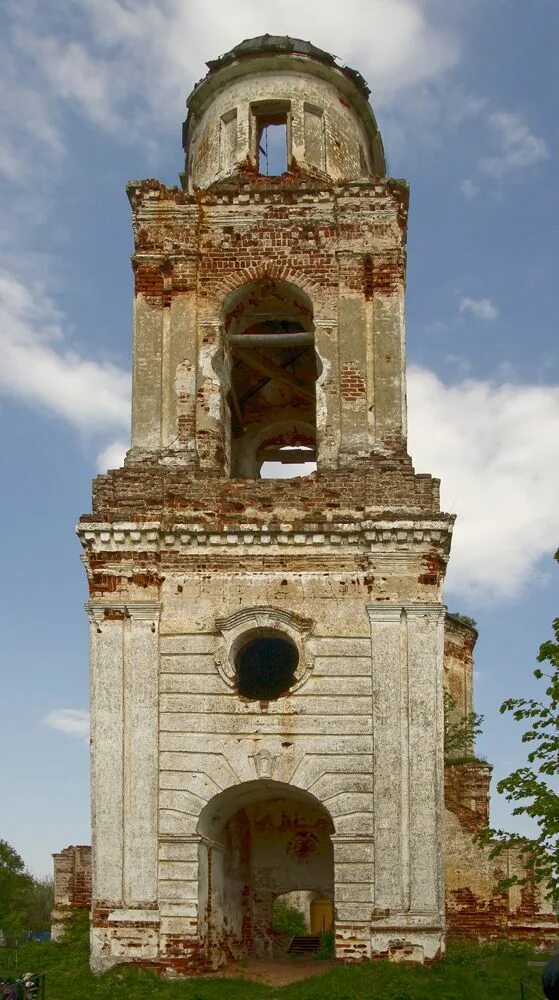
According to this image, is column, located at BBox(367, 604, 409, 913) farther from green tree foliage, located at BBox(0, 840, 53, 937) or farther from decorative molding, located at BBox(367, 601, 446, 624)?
green tree foliage, located at BBox(0, 840, 53, 937)

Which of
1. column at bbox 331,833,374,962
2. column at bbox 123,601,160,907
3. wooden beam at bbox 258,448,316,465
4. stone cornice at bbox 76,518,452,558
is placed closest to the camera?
column at bbox 331,833,374,962

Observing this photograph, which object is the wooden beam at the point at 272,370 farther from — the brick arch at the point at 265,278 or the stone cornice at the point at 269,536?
the stone cornice at the point at 269,536

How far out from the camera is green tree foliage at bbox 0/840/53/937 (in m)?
29.1

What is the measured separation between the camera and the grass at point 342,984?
38.5 feet

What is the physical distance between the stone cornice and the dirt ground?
14.8 ft

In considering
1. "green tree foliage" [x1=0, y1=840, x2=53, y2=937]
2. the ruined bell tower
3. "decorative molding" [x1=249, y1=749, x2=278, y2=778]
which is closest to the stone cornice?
the ruined bell tower

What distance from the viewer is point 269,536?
13.7 metres

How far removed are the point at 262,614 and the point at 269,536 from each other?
87cm

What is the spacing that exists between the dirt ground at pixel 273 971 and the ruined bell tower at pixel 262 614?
0.26 meters

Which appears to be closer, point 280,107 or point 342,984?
point 342,984

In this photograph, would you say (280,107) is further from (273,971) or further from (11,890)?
(11,890)

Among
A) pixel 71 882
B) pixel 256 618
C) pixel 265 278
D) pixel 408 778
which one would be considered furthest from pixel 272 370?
pixel 71 882

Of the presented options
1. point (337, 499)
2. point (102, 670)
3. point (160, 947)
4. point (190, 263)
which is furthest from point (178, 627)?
point (190, 263)

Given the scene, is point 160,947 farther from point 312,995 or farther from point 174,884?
point 312,995
